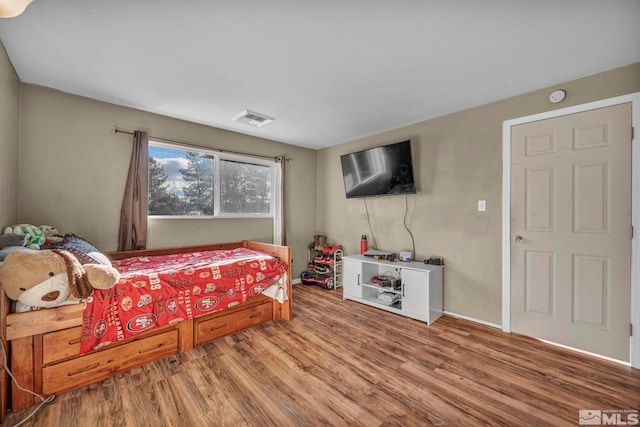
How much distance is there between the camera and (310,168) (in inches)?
175

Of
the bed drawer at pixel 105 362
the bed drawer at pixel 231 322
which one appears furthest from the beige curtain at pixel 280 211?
the bed drawer at pixel 105 362

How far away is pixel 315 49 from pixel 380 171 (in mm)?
1843

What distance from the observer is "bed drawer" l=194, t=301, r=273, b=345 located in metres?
2.26

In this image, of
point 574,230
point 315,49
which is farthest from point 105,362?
point 574,230

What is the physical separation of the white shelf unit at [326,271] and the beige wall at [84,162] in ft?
5.44

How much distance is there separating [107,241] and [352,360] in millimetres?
2684

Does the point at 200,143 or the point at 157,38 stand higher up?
the point at 157,38

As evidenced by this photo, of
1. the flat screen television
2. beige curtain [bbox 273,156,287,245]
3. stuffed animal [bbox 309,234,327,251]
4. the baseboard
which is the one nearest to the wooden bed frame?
beige curtain [bbox 273,156,287,245]

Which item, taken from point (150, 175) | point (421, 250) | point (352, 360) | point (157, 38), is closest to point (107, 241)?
point (150, 175)

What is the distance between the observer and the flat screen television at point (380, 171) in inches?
119

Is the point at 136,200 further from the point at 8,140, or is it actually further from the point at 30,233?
the point at 8,140

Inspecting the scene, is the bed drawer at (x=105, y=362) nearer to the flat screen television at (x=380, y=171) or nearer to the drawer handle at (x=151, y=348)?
the drawer handle at (x=151, y=348)

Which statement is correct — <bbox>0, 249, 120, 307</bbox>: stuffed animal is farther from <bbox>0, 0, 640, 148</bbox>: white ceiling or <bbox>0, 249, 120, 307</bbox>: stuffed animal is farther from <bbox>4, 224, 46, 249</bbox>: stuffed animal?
<bbox>0, 0, 640, 148</bbox>: white ceiling

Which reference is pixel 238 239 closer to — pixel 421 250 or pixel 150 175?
pixel 150 175
